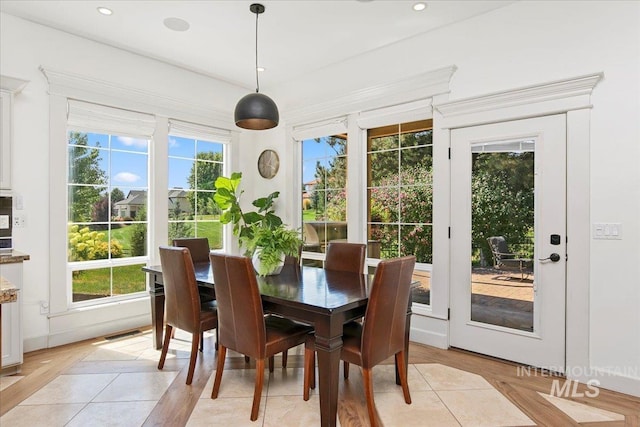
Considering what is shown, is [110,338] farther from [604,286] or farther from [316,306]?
[604,286]

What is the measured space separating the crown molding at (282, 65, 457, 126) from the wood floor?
2.41 metres

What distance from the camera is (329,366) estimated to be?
2.11 m

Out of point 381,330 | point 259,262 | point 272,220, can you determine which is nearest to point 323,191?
point 272,220

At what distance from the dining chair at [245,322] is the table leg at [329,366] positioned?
390mm

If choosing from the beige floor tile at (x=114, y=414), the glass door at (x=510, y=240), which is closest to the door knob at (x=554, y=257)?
the glass door at (x=510, y=240)

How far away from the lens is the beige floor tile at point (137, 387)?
258 centimetres

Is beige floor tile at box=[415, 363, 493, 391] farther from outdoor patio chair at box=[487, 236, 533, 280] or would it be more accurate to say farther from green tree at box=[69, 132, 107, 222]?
green tree at box=[69, 132, 107, 222]

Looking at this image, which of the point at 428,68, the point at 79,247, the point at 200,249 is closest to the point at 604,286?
the point at 428,68

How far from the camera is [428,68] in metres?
3.68

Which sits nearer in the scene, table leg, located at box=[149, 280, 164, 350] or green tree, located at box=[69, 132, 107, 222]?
table leg, located at box=[149, 280, 164, 350]

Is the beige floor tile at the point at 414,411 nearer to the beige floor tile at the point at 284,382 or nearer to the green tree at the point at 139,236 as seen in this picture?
the beige floor tile at the point at 284,382

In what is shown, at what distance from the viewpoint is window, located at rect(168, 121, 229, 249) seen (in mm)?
4637

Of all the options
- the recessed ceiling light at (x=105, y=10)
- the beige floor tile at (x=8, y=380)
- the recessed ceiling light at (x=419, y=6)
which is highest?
the recessed ceiling light at (x=419, y=6)

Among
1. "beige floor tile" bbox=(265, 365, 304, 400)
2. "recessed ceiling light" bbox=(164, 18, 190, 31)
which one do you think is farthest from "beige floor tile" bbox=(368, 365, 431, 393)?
"recessed ceiling light" bbox=(164, 18, 190, 31)
